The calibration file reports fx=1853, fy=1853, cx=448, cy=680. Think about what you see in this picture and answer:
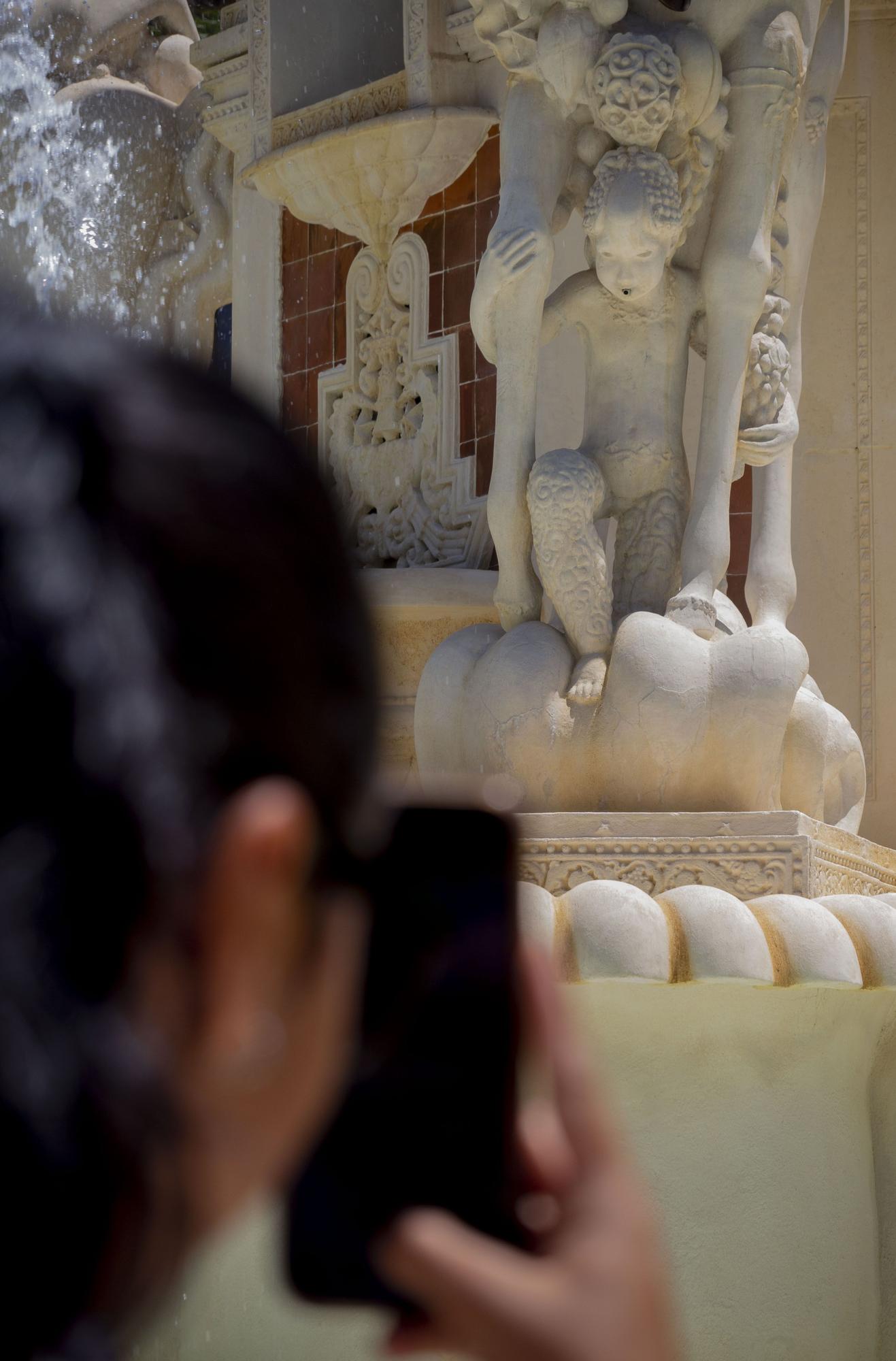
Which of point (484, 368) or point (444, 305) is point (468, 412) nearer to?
point (484, 368)

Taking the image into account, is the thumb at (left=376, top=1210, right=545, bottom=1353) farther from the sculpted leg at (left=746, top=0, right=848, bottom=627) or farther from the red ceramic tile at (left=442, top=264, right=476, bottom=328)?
the red ceramic tile at (left=442, top=264, right=476, bottom=328)

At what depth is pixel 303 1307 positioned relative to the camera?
15.8 inches

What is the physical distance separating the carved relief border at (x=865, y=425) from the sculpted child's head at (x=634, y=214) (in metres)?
1.99

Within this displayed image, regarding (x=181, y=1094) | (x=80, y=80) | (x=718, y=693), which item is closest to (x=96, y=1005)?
(x=181, y=1094)

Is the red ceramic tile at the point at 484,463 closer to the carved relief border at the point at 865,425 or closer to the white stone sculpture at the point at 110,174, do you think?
the carved relief border at the point at 865,425

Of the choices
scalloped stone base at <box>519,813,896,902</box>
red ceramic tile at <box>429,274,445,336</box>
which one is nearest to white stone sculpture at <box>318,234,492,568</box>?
red ceramic tile at <box>429,274,445,336</box>

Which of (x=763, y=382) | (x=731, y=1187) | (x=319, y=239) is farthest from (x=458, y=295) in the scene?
(x=731, y=1187)

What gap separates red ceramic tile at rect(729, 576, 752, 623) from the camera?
5.22 m

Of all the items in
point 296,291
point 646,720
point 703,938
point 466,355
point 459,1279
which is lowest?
point 703,938

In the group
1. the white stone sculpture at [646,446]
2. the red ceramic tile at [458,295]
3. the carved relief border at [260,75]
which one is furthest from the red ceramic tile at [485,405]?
the white stone sculpture at [646,446]

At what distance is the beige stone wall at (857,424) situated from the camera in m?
5.35

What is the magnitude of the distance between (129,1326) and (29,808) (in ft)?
0.30

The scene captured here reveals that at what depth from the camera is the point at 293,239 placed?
582 cm

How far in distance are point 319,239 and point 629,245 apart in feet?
7.85
